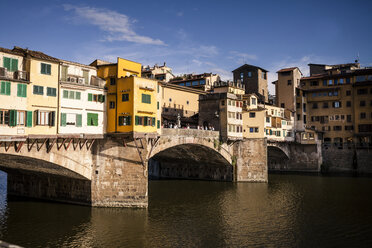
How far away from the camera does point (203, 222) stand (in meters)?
34.4

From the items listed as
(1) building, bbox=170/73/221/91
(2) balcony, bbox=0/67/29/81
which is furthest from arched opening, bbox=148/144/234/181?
(2) balcony, bbox=0/67/29/81

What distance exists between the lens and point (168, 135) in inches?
1882

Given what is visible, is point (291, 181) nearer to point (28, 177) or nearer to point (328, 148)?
point (328, 148)

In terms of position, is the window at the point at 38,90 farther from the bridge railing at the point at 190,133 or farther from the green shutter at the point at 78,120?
the bridge railing at the point at 190,133

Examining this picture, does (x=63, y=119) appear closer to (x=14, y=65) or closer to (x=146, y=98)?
(x=14, y=65)

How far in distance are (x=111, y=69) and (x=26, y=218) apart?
61.7 ft

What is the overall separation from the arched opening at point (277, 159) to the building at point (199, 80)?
903 inches

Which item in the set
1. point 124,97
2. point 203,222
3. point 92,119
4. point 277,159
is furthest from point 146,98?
point 277,159

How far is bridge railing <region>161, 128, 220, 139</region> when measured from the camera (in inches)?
1875

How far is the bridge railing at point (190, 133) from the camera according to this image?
1875 inches

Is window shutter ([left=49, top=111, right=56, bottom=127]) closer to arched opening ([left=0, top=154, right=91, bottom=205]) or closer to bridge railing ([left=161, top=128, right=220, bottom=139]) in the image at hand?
arched opening ([left=0, top=154, right=91, bottom=205])

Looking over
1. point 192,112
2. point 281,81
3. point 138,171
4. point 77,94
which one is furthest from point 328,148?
point 77,94

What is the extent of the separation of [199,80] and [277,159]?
2992 cm

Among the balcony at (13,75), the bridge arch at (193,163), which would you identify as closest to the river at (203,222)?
the bridge arch at (193,163)
